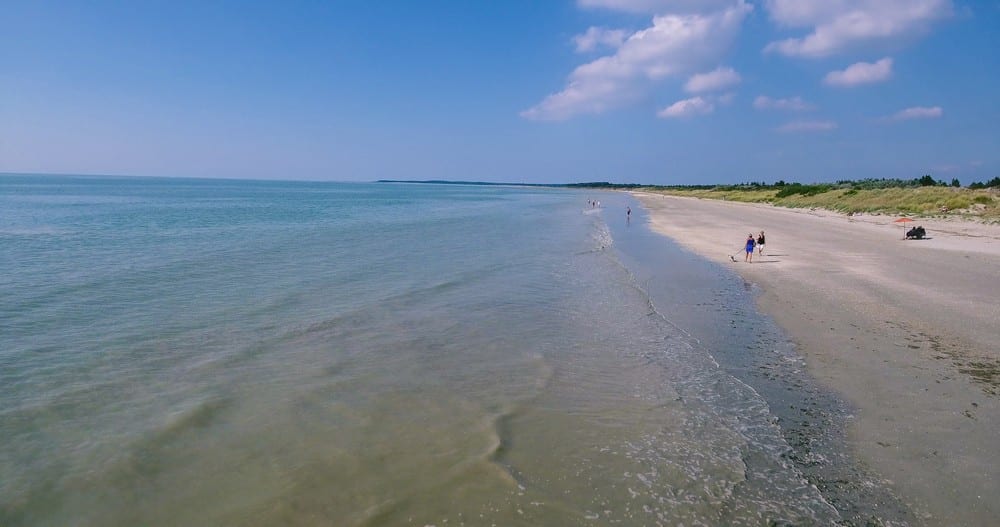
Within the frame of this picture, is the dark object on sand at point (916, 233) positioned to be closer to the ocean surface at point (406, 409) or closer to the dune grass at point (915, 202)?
the dune grass at point (915, 202)

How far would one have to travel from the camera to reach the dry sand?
5.71 metres

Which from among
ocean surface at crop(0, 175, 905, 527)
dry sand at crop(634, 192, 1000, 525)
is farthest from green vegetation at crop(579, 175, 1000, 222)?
ocean surface at crop(0, 175, 905, 527)

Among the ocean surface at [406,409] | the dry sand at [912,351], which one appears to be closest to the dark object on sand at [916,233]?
the dry sand at [912,351]

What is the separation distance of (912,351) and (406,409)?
9306mm

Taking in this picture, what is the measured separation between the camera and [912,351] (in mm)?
9703

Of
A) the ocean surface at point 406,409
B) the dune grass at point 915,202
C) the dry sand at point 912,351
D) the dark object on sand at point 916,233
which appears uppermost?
the dune grass at point 915,202

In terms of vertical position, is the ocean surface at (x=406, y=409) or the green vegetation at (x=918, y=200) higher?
the green vegetation at (x=918, y=200)

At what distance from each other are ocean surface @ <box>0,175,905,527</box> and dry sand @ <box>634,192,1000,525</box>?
1.89 ft

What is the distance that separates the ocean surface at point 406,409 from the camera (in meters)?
5.35

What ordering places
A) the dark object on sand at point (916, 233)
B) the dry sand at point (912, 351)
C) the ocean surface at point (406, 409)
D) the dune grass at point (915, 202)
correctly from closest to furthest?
Result: the ocean surface at point (406, 409)
the dry sand at point (912, 351)
the dark object on sand at point (916, 233)
the dune grass at point (915, 202)

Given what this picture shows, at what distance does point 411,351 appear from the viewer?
10125mm

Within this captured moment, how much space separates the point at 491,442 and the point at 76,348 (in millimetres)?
8408

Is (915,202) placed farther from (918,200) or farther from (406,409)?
(406,409)

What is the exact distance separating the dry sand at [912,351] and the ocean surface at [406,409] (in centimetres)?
57
